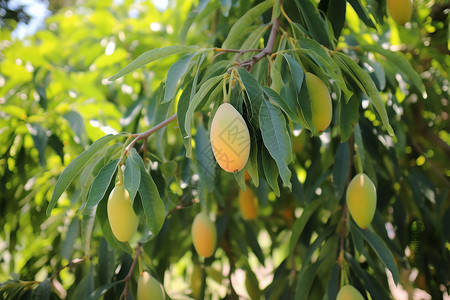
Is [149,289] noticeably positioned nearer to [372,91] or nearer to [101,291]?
[101,291]

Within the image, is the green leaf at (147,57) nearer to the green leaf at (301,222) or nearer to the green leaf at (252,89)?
the green leaf at (252,89)

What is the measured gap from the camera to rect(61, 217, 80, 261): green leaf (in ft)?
4.01

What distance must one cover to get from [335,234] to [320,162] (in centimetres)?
30

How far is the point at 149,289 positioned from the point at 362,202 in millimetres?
410

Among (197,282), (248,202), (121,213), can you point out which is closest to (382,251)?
(248,202)

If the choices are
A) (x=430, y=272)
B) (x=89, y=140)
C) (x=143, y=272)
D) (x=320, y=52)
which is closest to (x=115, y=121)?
(x=89, y=140)

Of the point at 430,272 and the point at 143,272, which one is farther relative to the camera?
the point at 430,272

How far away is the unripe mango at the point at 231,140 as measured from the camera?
0.60 metres

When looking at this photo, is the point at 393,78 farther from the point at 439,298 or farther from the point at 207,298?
the point at 207,298

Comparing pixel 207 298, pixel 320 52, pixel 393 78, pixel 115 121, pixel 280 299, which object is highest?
pixel 320 52

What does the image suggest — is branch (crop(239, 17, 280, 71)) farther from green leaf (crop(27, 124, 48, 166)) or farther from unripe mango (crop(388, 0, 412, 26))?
green leaf (crop(27, 124, 48, 166))

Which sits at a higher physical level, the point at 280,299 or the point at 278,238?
the point at 280,299

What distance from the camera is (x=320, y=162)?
1.31 meters

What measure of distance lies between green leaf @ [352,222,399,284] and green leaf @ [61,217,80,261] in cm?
71
